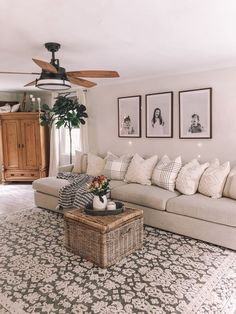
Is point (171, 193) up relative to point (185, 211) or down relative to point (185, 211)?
up

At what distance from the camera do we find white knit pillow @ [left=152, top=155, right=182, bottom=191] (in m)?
3.72

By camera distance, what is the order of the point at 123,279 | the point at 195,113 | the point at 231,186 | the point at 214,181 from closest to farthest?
the point at 123,279 → the point at 231,186 → the point at 214,181 → the point at 195,113

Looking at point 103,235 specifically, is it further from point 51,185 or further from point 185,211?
point 51,185

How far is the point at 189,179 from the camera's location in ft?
11.5

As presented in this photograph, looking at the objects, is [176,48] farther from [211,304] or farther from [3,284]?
[3,284]

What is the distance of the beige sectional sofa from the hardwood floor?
3.33 feet

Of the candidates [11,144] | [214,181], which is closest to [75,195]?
[214,181]

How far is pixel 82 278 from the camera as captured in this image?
2428 mm

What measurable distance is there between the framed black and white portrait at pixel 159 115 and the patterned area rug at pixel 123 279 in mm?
1898

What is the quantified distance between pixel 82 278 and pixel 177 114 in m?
2.95

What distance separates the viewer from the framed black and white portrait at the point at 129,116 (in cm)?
481

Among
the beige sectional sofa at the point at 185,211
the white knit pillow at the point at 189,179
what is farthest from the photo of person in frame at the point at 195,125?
the beige sectional sofa at the point at 185,211

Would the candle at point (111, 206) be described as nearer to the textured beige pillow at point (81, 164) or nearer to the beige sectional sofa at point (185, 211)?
the beige sectional sofa at point (185, 211)

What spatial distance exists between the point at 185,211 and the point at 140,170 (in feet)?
3.79
